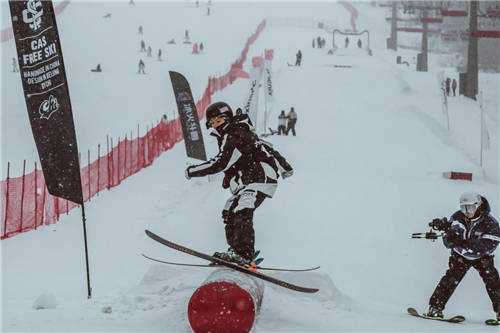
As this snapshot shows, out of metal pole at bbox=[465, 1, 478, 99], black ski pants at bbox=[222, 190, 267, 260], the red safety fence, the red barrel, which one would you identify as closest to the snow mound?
the red barrel

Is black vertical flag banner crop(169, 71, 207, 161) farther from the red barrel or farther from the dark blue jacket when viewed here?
the red barrel

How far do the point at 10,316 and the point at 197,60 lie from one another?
4270cm

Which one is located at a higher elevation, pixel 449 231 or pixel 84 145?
pixel 449 231

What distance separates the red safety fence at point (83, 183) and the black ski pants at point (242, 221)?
656 cm

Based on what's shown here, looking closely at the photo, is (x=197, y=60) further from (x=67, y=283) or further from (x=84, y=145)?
(x=67, y=283)

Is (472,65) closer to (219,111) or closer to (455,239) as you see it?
(455,239)

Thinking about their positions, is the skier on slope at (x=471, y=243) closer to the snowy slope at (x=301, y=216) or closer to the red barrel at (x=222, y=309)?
the snowy slope at (x=301, y=216)

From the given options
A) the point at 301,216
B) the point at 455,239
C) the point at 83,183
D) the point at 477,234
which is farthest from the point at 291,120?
the point at 477,234

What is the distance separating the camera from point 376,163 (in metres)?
17.9

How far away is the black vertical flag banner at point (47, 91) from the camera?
5.80 m

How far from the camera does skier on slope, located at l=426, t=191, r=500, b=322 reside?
574 cm

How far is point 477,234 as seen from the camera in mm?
5766

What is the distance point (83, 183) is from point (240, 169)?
9142mm

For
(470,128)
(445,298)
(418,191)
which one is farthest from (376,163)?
(445,298)
